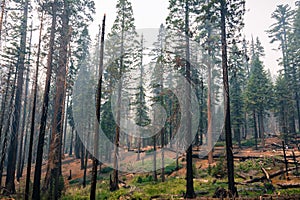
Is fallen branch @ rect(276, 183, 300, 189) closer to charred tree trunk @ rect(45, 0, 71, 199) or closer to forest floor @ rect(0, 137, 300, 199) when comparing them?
forest floor @ rect(0, 137, 300, 199)

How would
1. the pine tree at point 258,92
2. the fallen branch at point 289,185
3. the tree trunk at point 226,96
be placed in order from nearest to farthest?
the tree trunk at point 226,96, the fallen branch at point 289,185, the pine tree at point 258,92

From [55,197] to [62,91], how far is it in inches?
277

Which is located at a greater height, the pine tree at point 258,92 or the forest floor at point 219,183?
the pine tree at point 258,92

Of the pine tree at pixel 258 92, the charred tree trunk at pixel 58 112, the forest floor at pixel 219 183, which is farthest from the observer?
the pine tree at pixel 258 92

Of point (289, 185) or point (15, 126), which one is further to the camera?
point (15, 126)

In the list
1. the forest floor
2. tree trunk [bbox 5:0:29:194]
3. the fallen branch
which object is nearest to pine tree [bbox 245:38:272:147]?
the forest floor

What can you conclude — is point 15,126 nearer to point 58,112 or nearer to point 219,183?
point 58,112

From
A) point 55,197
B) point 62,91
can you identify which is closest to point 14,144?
point 62,91

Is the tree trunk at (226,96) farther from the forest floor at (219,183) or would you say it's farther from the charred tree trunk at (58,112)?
the charred tree trunk at (58,112)

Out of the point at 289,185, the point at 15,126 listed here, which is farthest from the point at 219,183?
the point at 15,126

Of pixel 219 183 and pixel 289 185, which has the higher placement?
pixel 289 185

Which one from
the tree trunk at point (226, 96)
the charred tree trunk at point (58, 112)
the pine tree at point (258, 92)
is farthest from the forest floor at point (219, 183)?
the pine tree at point (258, 92)

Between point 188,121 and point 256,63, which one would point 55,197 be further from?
point 256,63

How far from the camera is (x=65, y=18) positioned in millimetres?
17375
